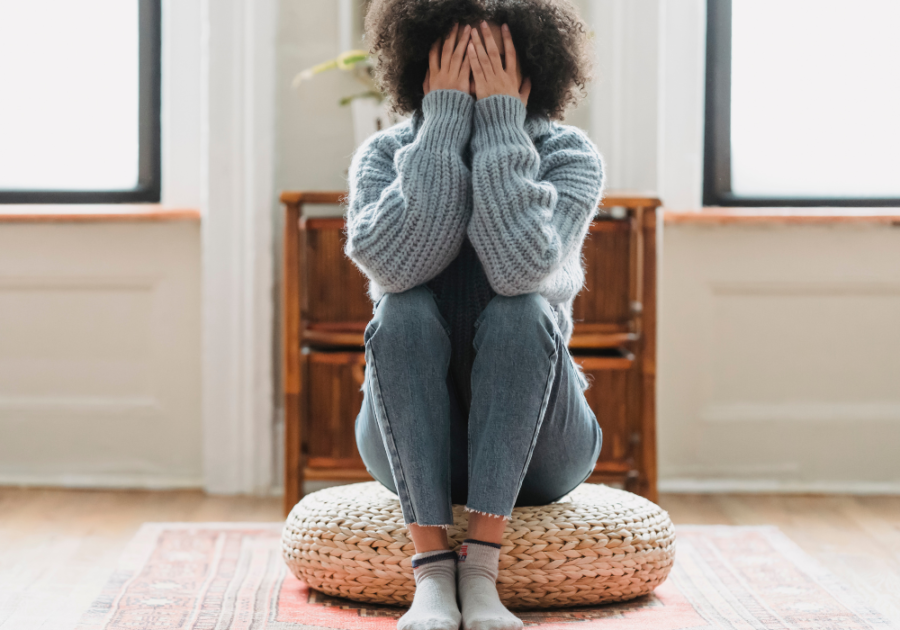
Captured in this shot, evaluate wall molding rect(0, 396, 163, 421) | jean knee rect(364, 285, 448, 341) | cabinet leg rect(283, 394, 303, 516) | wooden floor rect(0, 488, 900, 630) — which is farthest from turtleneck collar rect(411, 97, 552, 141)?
wall molding rect(0, 396, 163, 421)

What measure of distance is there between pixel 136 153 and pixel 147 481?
2.89 feet

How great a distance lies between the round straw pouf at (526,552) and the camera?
53.1 inches

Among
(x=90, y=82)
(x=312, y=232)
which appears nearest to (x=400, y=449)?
(x=312, y=232)

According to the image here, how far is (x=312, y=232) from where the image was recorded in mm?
2055

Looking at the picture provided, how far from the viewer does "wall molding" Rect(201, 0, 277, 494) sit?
2.24 metres

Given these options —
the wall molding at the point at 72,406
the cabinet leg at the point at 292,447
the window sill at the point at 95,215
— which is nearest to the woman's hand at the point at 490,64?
the cabinet leg at the point at 292,447

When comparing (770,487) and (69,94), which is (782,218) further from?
(69,94)

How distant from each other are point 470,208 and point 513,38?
31cm

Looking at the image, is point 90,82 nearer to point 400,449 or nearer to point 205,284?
point 205,284

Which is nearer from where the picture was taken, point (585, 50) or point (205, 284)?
point (585, 50)

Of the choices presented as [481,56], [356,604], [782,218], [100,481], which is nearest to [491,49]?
[481,56]

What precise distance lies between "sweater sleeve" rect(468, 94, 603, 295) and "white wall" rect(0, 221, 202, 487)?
1266 millimetres

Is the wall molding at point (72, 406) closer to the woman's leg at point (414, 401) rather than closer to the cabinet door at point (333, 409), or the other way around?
the cabinet door at point (333, 409)

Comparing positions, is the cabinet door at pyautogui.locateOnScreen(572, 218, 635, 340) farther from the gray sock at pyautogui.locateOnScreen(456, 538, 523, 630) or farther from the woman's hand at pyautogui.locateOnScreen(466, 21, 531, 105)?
the gray sock at pyautogui.locateOnScreen(456, 538, 523, 630)
